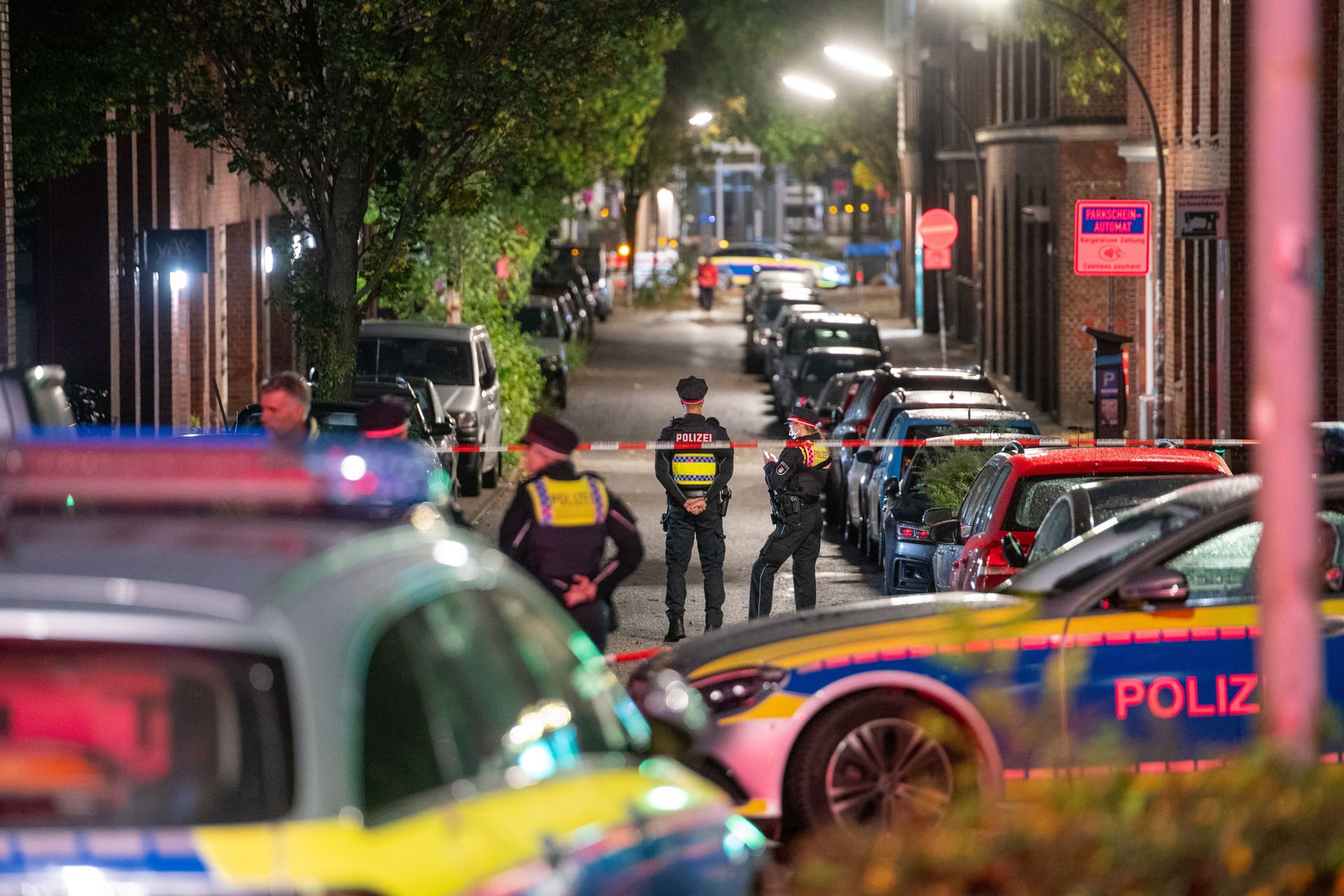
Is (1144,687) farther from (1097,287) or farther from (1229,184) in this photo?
(1097,287)

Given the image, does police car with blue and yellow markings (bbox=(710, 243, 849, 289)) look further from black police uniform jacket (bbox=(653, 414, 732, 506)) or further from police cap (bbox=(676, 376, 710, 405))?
black police uniform jacket (bbox=(653, 414, 732, 506))

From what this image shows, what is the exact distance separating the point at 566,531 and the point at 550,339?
103 feet

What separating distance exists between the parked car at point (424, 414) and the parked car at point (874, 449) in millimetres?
3832

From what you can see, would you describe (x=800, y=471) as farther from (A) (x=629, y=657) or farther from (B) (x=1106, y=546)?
(B) (x=1106, y=546)

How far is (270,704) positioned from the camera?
389 centimetres

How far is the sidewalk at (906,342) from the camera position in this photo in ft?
127

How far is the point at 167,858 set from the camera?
12.4ft

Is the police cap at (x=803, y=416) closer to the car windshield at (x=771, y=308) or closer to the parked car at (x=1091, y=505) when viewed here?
the parked car at (x=1091, y=505)

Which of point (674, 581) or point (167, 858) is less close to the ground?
point (167, 858)

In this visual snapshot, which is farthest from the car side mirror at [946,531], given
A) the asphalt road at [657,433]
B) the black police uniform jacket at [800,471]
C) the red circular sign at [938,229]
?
the red circular sign at [938,229]

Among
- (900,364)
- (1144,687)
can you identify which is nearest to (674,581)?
(1144,687)

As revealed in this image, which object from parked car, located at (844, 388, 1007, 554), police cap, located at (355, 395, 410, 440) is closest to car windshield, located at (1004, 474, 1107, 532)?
police cap, located at (355, 395, 410, 440)

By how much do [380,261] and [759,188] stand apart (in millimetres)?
131249

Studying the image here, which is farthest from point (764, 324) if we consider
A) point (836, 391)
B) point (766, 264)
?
point (766, 264)
